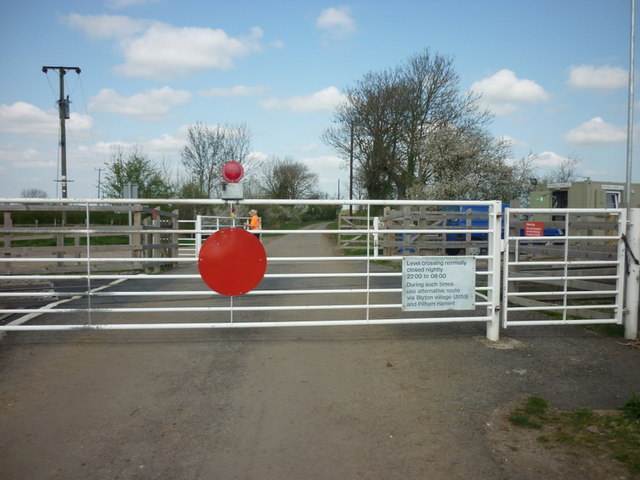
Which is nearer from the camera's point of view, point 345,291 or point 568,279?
point 345,291

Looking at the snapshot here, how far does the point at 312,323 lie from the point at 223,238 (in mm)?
1560

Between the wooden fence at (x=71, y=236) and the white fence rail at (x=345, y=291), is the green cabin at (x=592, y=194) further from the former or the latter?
the wooden fence at (x=71, y=236)

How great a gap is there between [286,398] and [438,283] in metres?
2.76

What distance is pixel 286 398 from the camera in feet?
15.3

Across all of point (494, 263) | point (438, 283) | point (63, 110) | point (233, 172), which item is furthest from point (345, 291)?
point (63, 110)

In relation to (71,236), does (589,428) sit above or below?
below

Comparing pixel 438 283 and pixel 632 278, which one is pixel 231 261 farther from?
pixel 632 278

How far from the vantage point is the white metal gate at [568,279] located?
21.7 ft

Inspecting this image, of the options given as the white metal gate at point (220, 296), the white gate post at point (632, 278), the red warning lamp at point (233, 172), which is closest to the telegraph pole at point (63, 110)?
the white metal gate at point (220, 296)

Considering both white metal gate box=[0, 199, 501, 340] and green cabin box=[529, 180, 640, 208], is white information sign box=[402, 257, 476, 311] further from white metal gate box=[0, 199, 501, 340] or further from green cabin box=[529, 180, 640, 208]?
green cabin box=[529, 180, 640, 208]

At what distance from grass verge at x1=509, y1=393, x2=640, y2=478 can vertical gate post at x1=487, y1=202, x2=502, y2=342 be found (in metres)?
2.01

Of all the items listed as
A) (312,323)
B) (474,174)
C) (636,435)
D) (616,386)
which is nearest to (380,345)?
(312,323)

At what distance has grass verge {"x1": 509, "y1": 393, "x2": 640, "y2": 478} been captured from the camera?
142 inches

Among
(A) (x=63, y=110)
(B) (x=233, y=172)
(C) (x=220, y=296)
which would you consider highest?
(A) (x=63, y=110)
